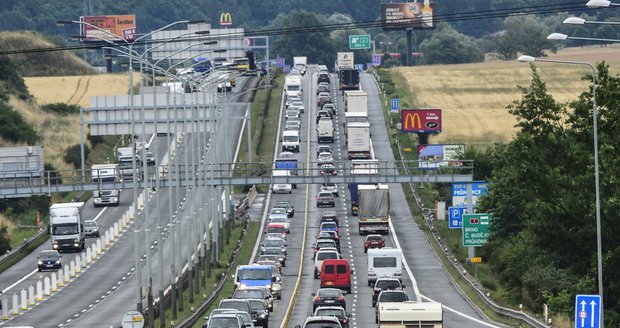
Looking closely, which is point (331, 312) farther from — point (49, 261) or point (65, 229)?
point (65, 229)

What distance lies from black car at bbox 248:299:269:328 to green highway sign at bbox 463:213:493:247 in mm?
23650

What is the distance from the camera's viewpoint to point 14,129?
15712cm

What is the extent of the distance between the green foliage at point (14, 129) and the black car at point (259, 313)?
93.5m

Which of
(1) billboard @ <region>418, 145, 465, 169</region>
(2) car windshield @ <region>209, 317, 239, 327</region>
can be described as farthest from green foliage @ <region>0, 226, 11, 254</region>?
(2) car windshield @ <region>209, 317, 239, 327</region>

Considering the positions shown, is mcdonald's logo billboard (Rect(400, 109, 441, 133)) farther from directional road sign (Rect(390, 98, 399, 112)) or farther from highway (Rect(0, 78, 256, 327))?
highway (Rect(0, 78, 256, 327))

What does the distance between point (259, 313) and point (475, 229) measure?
25.6 m

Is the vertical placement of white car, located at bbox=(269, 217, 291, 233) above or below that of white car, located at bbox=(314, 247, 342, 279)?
above

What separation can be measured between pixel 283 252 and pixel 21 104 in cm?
9224

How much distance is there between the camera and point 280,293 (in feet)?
270

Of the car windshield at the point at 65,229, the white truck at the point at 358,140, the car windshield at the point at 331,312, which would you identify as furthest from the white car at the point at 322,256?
the white truck at the point at 358,140

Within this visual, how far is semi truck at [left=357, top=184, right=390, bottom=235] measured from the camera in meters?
111

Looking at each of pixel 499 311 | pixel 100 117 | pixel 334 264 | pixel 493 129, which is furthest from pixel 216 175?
pixel 493 129

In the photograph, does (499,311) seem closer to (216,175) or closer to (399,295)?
(399,295)

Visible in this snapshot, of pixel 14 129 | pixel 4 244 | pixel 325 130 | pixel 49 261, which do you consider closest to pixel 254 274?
pixel 49 261
